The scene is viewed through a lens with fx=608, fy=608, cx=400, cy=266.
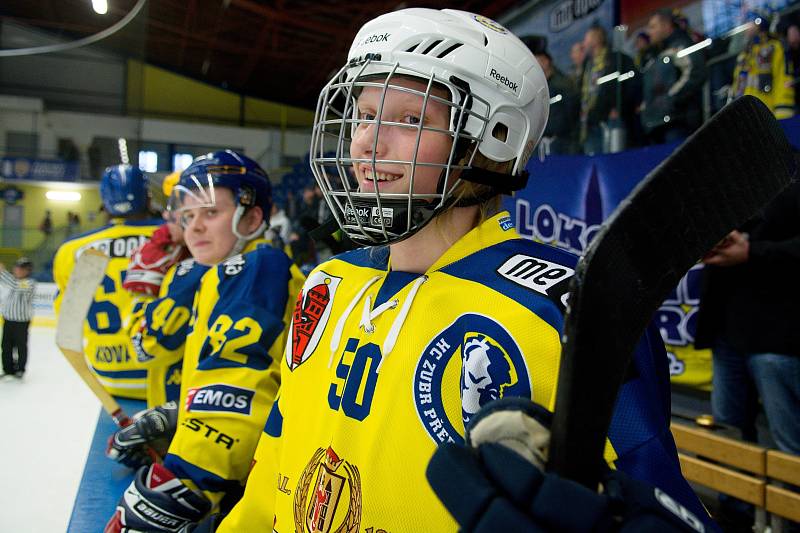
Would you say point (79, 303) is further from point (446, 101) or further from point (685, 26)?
point (685, 26)

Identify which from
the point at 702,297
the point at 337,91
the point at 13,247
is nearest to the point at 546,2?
the point at 702,297

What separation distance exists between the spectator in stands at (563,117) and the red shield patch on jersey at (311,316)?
11.3 feet

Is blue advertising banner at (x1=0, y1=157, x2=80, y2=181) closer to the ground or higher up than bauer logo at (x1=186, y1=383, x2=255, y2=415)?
higher up

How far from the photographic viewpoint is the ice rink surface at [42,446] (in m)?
1.80

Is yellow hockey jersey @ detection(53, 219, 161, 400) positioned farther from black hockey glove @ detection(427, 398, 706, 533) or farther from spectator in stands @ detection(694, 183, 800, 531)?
black hockey glove @ detection(427, 398, 706, 533)

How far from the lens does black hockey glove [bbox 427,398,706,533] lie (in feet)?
1.42

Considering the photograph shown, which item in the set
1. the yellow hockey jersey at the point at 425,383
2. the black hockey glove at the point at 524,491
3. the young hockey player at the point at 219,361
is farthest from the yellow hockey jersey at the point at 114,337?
the black hockey glove at the point at 524,491

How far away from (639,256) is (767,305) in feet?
6.42

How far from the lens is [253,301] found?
1.46 m

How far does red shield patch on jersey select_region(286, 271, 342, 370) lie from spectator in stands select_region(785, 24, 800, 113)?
284cm

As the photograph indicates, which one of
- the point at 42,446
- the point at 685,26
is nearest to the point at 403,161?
the point at 42,446

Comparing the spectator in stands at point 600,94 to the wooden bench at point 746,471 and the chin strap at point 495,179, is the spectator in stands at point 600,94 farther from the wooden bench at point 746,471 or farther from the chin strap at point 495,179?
the chin strap at point 495,179

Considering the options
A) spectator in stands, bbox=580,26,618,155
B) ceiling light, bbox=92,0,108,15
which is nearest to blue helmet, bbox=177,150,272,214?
ceiling light, bbox=92,0,108,15

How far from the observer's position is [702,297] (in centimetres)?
234
